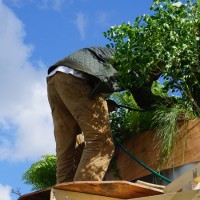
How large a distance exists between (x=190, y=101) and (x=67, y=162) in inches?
45.2

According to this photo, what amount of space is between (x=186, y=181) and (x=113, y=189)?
40cm

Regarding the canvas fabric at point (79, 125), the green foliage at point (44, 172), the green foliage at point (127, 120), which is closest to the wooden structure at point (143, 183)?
the green foliage at point (127, 120)

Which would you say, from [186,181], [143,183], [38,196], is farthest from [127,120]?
[186,181]

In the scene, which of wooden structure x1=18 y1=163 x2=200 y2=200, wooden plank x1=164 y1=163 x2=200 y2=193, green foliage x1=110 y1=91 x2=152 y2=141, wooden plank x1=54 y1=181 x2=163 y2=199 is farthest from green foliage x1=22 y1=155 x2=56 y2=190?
wooden plank x1=164 y1=163 x2=200 y2=193

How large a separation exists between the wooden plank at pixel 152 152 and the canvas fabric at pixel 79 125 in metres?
0.36

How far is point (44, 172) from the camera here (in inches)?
A: 206

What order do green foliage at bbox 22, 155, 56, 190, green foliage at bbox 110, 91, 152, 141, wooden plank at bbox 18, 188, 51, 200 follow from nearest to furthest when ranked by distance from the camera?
wooden plank at bbox 18, 188, 51, 200 → green foliage at bbox 110, 91, 152, 141 → green foliage at bbox 22, 155, 56, 190

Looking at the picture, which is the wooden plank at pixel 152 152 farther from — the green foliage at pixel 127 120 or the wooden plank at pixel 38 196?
the wooden plank at pixel 38 196

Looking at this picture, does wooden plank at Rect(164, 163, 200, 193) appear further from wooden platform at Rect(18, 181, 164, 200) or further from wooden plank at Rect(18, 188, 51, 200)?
wooden plank at Rect(18, 188, 51, 200)

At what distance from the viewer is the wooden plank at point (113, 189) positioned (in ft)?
8.58

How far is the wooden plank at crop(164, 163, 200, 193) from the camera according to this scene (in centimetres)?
239

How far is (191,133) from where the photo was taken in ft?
12.2

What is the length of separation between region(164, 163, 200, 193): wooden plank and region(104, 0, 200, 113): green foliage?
1.17 meters

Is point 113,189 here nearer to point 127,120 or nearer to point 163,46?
point 163,46
